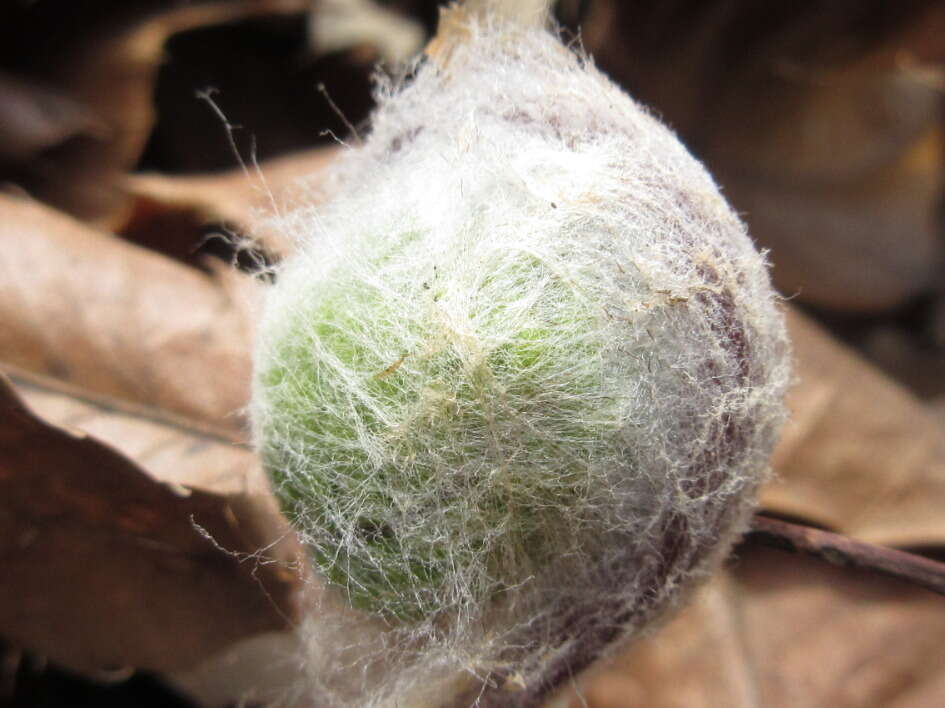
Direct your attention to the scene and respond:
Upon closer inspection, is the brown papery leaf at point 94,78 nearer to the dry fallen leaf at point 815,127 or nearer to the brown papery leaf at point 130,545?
the brown papery leaf at point 130,545

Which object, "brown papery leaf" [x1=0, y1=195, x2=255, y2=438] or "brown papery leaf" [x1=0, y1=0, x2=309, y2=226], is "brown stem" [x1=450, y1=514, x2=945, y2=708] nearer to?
"brown papery leaf" [x1=0, y1=195, x2=255, y2=438]

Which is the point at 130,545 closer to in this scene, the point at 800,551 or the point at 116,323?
the point at 116,323

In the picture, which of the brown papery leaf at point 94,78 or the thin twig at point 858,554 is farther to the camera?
the brown papery leaf at point 94,78

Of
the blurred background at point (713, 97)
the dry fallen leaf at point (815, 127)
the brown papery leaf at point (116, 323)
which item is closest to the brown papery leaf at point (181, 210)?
the blurred background at point (713, 97)

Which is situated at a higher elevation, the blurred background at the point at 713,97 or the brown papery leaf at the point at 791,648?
the blurred background at the point at 713,97

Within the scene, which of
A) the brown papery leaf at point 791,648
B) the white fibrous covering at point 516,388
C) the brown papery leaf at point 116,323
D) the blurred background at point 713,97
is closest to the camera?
the white fibrous covering at point 516,388

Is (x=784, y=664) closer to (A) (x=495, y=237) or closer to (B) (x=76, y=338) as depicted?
(A) (x=495, y=237)

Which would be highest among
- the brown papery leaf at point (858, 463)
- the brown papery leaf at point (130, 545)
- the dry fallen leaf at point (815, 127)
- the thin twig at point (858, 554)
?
the dry fallen leaf at point (815, 127)

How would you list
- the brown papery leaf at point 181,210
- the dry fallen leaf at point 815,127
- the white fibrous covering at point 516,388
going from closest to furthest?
the white fibrous covering at point 516,388, the brown papery leaf at point 181,210, the dry fallen leaf at point 815,127
